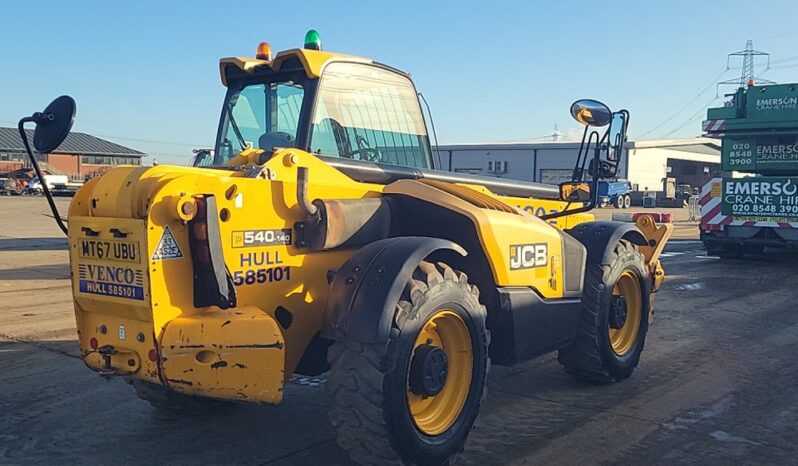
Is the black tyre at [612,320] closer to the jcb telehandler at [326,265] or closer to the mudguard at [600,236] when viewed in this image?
the mudguard at [600,236]

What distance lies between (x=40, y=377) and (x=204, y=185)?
3.27m

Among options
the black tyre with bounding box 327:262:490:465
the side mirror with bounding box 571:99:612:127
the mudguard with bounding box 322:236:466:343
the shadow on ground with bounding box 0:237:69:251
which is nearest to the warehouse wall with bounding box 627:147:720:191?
the shadow on ground with bounding box 0:237:69:251

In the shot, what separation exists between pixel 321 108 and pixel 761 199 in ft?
40.0

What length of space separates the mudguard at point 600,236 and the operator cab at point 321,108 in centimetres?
148

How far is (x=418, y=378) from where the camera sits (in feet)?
12.7

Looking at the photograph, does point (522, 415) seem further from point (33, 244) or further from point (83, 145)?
point (83, 145)

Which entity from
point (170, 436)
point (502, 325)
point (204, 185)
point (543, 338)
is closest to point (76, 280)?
point (204, 185)

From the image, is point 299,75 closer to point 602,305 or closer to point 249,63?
point 249,63

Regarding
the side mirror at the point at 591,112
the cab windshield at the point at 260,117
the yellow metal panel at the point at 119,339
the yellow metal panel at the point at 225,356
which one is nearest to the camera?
the yellow metal panel at the point at 225,356

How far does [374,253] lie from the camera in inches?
152

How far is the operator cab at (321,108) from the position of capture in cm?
452

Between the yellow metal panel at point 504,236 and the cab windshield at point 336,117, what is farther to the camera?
the cab windshield at point 336,117

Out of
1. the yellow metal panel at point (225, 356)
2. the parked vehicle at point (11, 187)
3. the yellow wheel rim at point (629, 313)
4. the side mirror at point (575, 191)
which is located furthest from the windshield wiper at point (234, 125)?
the parked vehicle at point (11, 187)

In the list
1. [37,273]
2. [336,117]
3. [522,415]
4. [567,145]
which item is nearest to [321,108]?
[336,117]
